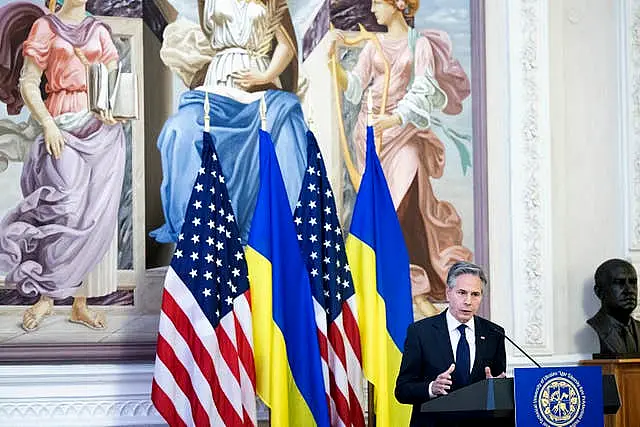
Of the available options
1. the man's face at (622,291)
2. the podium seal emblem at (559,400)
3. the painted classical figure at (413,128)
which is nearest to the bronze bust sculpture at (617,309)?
the man's face at (622,291)

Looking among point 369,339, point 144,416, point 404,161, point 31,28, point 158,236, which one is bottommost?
point 144,416

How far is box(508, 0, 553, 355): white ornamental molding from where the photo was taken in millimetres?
7871

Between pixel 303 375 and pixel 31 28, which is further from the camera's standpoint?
pixel 31 28

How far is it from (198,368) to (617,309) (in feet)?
10.3

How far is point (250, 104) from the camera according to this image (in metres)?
7.51

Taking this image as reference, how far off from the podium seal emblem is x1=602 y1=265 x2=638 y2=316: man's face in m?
3.14

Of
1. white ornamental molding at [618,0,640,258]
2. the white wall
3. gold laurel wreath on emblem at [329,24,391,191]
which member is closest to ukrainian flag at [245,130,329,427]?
gold laurel wreath on emblem at [329,24,391,191]

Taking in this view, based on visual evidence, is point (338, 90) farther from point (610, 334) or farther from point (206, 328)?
point (610, 334)

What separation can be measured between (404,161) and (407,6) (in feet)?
3.86

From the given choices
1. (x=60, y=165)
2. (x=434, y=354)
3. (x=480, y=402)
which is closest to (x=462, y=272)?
(x=434, y=354)

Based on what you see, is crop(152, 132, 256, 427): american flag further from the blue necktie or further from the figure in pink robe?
the blue necktie

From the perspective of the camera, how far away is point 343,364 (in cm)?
686

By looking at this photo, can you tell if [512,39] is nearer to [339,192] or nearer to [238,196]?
[339,192]

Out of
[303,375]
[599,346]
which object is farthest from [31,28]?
[599,346]
